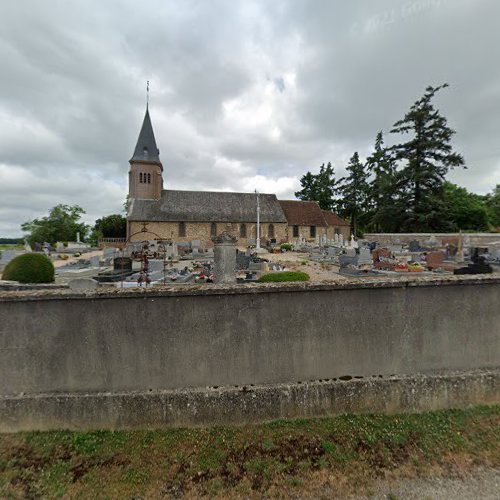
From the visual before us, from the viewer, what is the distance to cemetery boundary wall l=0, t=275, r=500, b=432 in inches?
121

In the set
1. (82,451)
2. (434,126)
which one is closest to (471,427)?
(82,451)

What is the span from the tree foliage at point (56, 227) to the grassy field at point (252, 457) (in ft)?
159

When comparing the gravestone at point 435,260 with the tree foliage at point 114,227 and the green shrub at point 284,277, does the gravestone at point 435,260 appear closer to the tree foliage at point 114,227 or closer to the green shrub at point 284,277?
the green shrub at point 284,277

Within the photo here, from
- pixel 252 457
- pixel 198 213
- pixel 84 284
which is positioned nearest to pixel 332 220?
pixel 198 213

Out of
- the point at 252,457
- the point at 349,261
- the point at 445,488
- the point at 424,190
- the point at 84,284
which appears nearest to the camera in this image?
the point at 445,488

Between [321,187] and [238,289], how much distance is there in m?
55.9

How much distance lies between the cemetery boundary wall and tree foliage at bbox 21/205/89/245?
157 feet

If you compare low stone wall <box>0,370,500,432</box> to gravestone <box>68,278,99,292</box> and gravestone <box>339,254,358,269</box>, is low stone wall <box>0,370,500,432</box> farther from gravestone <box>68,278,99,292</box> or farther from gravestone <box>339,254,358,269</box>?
gravestone <box>339,254,358,269</box>

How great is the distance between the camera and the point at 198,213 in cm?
3409

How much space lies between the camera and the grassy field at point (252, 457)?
2396 mm

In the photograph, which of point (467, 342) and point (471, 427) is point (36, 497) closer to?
point (471, 427)

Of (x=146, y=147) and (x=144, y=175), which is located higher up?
(x=146, y=147)

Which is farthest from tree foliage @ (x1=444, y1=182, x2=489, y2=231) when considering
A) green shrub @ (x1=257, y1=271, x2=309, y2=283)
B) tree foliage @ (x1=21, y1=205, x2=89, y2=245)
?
tree foliage @ (x1=21, y1=205, x2=89, y2=245)

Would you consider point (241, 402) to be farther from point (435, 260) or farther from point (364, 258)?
point (435, 260)
